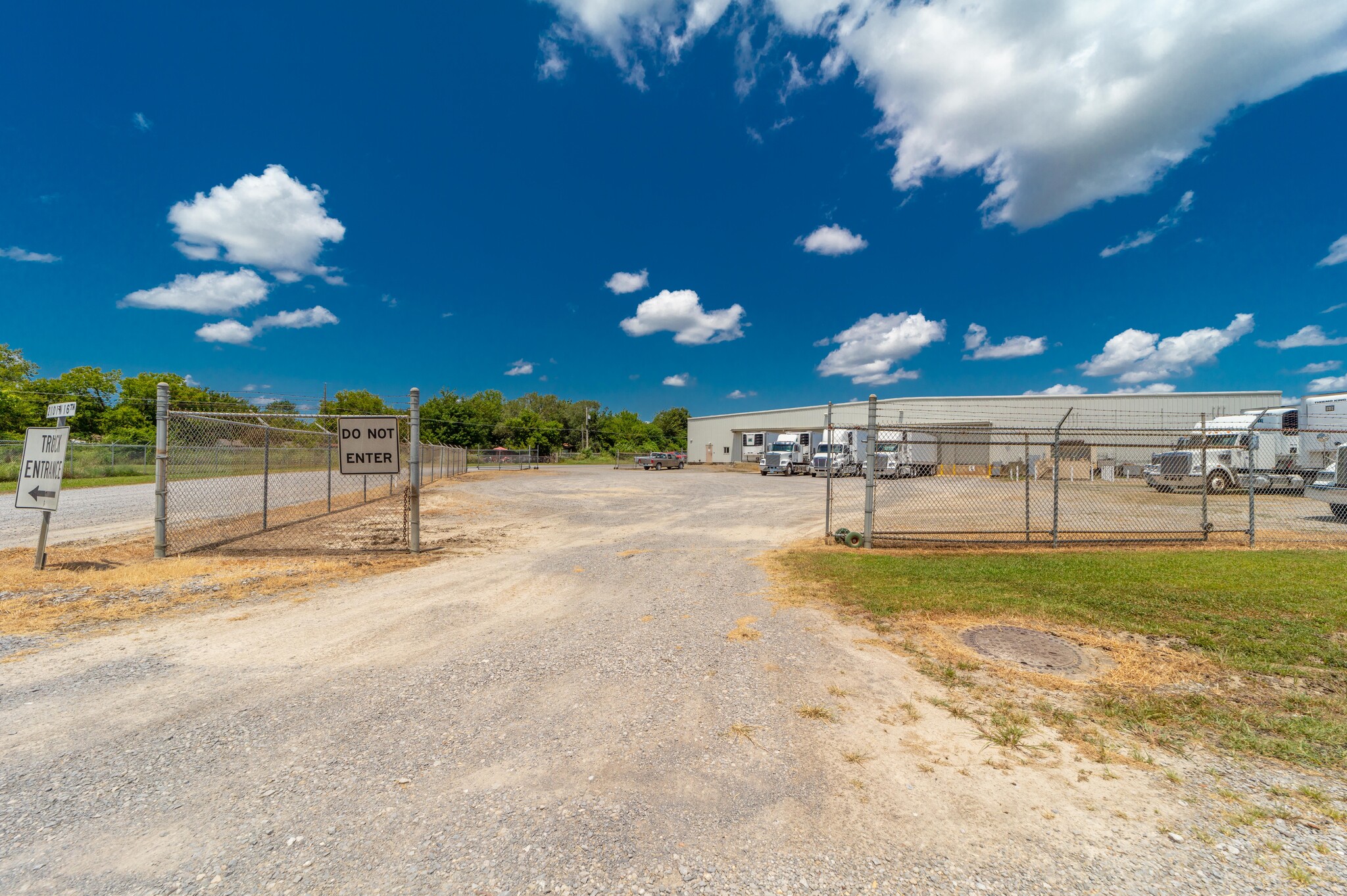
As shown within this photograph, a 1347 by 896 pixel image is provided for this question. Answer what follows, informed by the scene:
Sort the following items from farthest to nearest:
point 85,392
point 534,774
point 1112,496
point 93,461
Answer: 1. point 85,392
2. point 93,461
3. point 1112,496
4. point 534,774

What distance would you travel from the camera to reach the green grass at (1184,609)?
319cm

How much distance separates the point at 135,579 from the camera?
255 inches

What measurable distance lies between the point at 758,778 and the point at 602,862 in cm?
92

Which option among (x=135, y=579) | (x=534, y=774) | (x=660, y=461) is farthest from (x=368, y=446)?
(x=660, y=461)

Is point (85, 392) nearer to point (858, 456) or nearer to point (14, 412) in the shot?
point (14, 412)

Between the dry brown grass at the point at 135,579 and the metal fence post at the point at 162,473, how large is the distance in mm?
289

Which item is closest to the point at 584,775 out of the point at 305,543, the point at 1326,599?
the point at 1326,599

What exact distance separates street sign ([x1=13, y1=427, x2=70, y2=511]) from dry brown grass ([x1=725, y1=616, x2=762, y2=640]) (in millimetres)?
8326

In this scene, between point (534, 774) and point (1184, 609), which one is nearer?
point (534, 774)

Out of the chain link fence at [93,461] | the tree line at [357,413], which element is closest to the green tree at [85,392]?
the tree line at [357,413]

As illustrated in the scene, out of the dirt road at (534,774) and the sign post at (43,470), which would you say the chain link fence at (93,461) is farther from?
the dirt road at (534,774)

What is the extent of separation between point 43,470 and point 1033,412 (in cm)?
4112

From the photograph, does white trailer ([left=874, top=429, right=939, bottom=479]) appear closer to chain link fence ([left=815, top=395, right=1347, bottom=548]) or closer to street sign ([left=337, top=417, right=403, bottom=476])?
chain link fence ([left=815, top=395, right=1347, bottom=548])

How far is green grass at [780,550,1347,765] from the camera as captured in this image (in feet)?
10.5
